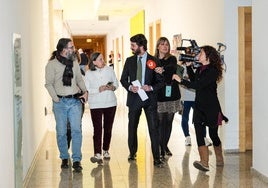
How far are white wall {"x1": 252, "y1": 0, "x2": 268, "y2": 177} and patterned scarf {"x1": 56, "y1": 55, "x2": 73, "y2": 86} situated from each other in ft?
7.27

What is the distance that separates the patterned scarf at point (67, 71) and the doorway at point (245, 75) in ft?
8.61

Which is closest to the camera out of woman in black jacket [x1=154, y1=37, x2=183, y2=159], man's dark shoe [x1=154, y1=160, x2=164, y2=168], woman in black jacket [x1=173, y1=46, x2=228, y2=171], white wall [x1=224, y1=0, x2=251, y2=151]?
woman in black jacket [x1=173, y1=46, x2=228, y2=171]

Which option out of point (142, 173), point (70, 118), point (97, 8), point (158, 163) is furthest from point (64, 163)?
point (97, 8)

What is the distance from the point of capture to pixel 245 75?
7648 millimetres

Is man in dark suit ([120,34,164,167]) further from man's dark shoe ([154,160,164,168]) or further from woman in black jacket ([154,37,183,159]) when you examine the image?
woman in black jacket ([154,37,183,159])

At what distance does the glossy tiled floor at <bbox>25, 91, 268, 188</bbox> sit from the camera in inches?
227

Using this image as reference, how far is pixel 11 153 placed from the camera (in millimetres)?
4711

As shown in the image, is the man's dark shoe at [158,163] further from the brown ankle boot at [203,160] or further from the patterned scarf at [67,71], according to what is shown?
the patterned scarf at [67,71]

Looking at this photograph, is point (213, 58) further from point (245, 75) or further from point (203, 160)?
point (245, 75)

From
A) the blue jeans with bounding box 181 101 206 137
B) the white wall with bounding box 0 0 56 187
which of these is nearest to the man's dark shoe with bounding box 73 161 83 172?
the white wall with bounding box 0 0 56 187

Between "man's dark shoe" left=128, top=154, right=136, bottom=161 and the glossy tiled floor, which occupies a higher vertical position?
"man's dark shoe" left=128, top=154, right=136, bottom=161

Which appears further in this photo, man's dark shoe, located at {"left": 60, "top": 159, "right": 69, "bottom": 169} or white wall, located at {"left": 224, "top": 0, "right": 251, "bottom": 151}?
white wall, located at {"left": 224, "top": 0, "right": 251, "bottom": 151}

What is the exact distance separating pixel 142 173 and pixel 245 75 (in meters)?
2.42

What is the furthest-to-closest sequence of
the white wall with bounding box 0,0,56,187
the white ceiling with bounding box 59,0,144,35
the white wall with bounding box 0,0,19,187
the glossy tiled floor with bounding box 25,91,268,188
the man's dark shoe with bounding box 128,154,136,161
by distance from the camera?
the white ceiling with bounding box 59,0,144,35, the man's dark shoe with bounding box 128,154,136,161, the glossy tiled floor with bounding box 25,91,268,188, the white wall with bounding box 0,0,56,187, the white wall with bounding box 0,0,19,187
